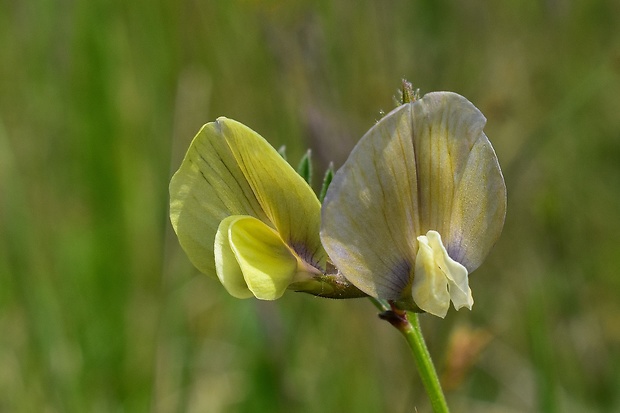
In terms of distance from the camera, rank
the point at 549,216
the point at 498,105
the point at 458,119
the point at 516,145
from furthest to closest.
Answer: the point at 516,145 → the point at 549,216 → the point at 498,105 → the point at 458,119

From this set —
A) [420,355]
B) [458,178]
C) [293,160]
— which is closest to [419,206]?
[458,178]

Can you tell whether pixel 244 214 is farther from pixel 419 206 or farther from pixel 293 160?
pixel 293 160

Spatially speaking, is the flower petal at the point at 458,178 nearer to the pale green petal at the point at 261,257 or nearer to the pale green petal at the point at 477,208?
the pale green petal at the point at 477,208

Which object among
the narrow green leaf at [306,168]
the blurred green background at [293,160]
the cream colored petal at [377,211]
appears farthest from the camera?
the blurred green background at [293,160]

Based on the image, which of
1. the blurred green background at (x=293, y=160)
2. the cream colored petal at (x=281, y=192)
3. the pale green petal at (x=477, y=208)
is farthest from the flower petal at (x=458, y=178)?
the blurred green background at (x=293, y=160)

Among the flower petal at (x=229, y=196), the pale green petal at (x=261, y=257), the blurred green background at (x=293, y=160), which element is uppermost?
the flower petal at (x=229, y=196)

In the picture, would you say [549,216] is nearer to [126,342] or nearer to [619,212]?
[619,212]

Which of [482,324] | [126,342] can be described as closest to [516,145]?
[482,324]
